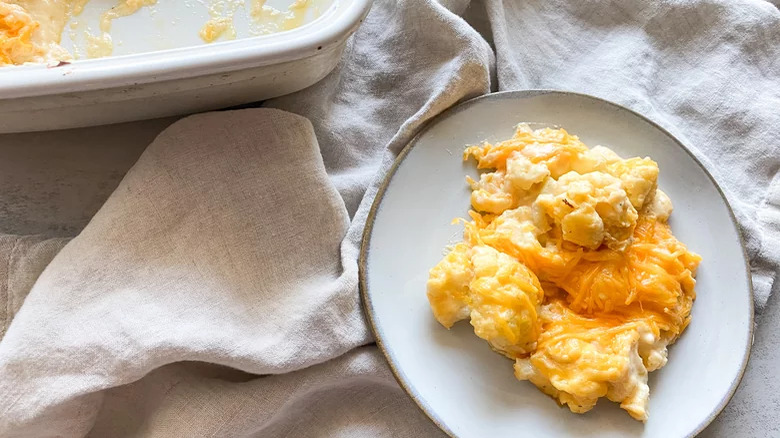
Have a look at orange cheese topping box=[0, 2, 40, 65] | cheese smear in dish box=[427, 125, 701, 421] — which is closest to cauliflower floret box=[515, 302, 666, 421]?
cheese smear in dish box=[427, 125, 701, 421]

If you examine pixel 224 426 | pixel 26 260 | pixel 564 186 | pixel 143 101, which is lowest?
pixel 224 426

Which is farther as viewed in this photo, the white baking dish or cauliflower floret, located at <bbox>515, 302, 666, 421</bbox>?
cauliflower floret, located at <bbox>515, 302, 666, 421</bbox>

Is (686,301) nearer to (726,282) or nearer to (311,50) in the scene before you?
(726,282)

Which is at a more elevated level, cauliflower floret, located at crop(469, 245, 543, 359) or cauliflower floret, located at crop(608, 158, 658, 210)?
cauliflower floret, located at crop(608, 158, 658, 210)

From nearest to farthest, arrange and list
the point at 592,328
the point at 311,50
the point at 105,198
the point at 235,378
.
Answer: the point at 311,50
the point at 592,328
the point at 235,378
the point at 105,198

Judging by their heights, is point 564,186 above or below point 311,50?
below

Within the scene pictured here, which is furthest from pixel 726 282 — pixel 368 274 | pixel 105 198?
pixel 105 198

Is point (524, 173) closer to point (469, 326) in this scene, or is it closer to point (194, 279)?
point (469, 326)

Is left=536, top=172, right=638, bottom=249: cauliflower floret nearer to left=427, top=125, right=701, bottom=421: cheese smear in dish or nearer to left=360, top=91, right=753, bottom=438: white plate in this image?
left=427, top=125, right=701, bottom=421: cheese smear in dish
